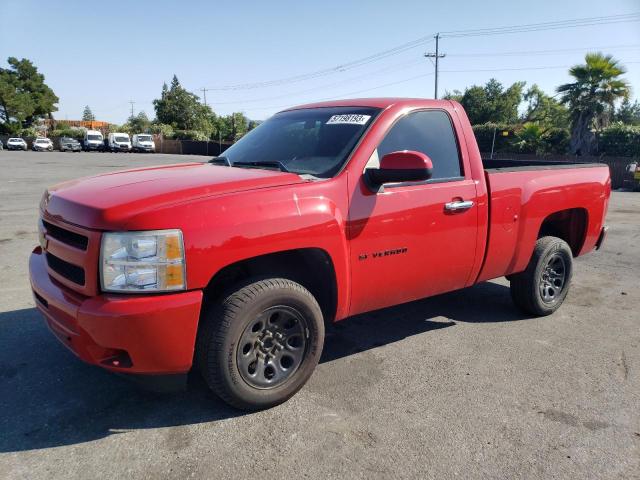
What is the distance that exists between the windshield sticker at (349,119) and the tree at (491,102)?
170 feet

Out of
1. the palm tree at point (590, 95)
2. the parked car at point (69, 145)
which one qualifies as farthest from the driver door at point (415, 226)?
the parked car at point (69, 145)

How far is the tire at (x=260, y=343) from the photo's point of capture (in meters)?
2.78

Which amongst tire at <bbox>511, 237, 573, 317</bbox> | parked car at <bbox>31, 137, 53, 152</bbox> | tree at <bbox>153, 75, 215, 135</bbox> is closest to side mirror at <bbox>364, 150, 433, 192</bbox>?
tire at <bbox>511, 237, 573, 317</bbox>

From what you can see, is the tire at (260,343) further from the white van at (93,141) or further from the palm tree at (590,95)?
the white van at (93,141)

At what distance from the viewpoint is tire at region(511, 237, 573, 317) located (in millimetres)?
4598

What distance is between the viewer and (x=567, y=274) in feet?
16.2

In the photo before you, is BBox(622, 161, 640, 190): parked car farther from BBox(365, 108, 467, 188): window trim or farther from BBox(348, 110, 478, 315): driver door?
BBox(348, 110, 478, 315): driver door

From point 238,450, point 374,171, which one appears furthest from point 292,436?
point 374,171

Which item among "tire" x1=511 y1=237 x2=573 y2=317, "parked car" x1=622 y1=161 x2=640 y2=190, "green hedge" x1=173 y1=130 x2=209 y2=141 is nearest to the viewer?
"tire" x1=511 y1=237 x2=573 y2=317

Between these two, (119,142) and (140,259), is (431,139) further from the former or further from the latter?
(119,142)

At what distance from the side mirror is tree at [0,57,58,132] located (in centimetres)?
7448

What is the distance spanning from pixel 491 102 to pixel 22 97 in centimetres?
5976

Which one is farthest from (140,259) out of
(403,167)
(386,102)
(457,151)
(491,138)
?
(491,138)

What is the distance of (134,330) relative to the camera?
8.26 ft
